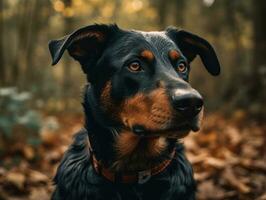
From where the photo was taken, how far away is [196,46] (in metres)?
4.67

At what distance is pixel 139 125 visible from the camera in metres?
3.79

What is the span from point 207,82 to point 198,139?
658 inches

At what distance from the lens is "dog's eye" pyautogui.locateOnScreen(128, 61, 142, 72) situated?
4012 millimetres

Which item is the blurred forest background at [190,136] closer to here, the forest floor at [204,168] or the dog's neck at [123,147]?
the forest floor at [204,168]

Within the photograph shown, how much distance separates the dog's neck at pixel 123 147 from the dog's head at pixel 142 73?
0.13 meters

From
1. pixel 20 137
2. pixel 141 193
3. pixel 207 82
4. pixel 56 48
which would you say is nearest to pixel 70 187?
pixel 141 193

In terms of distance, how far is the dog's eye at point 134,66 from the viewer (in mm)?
4012

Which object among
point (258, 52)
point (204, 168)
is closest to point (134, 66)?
point (204, 168)

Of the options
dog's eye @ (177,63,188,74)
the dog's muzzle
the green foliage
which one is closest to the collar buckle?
the dog's muzzle

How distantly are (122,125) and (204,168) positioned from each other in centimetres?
252

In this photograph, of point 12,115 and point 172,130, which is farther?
point 12,115

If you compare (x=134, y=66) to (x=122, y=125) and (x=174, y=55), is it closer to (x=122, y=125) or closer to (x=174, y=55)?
(x=174, y=55)

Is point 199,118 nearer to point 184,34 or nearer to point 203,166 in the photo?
point 184,34

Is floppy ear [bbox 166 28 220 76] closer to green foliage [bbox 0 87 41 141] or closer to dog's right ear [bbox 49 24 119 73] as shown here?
dog's right ear [bbox 49 24 119 73]
